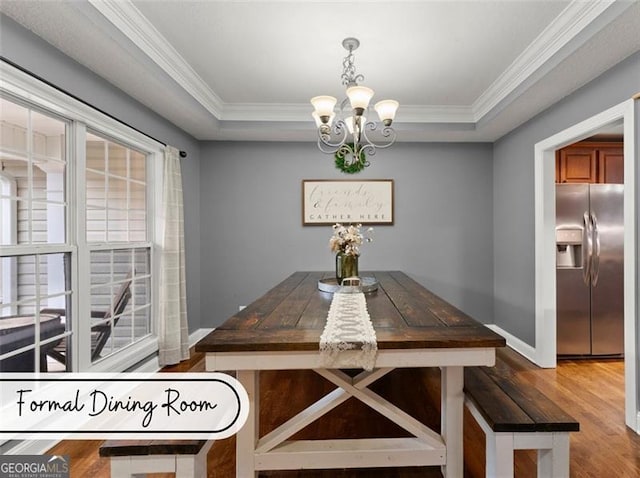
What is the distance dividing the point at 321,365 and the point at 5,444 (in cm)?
174

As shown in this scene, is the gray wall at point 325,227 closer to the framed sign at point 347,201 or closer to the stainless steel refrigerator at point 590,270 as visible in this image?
the framed sign at point 347,201

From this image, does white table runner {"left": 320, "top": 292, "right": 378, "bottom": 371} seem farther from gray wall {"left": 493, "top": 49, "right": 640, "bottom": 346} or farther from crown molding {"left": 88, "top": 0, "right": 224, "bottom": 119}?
gray wall {"left": 493, "top": 49, "right": 640, "bottom": 346}

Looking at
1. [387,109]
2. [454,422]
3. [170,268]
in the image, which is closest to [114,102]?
[170,268]

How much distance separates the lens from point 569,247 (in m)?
3.20

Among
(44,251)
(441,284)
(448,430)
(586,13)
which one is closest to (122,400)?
(44,251)

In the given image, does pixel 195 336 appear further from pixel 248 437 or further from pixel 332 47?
pixel 332 47

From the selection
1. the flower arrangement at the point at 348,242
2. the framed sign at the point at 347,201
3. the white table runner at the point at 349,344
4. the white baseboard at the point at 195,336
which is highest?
the framed sign at the point at 347,201

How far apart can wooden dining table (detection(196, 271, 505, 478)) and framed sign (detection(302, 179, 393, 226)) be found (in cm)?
220

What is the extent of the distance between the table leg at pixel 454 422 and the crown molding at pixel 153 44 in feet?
8.14

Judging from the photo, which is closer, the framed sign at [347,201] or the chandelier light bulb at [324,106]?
the chandelier light bulb at [324,106]

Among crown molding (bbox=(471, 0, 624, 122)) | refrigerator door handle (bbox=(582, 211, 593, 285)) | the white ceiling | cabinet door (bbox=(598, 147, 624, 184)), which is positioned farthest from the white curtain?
cabinet door (bbox=(598, 147, 624, 184))

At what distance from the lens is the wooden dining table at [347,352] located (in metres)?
1.30

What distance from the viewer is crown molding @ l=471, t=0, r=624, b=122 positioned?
1.91 metres

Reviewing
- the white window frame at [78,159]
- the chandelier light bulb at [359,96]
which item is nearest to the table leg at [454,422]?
the chandelier light bulb at [359,96]
